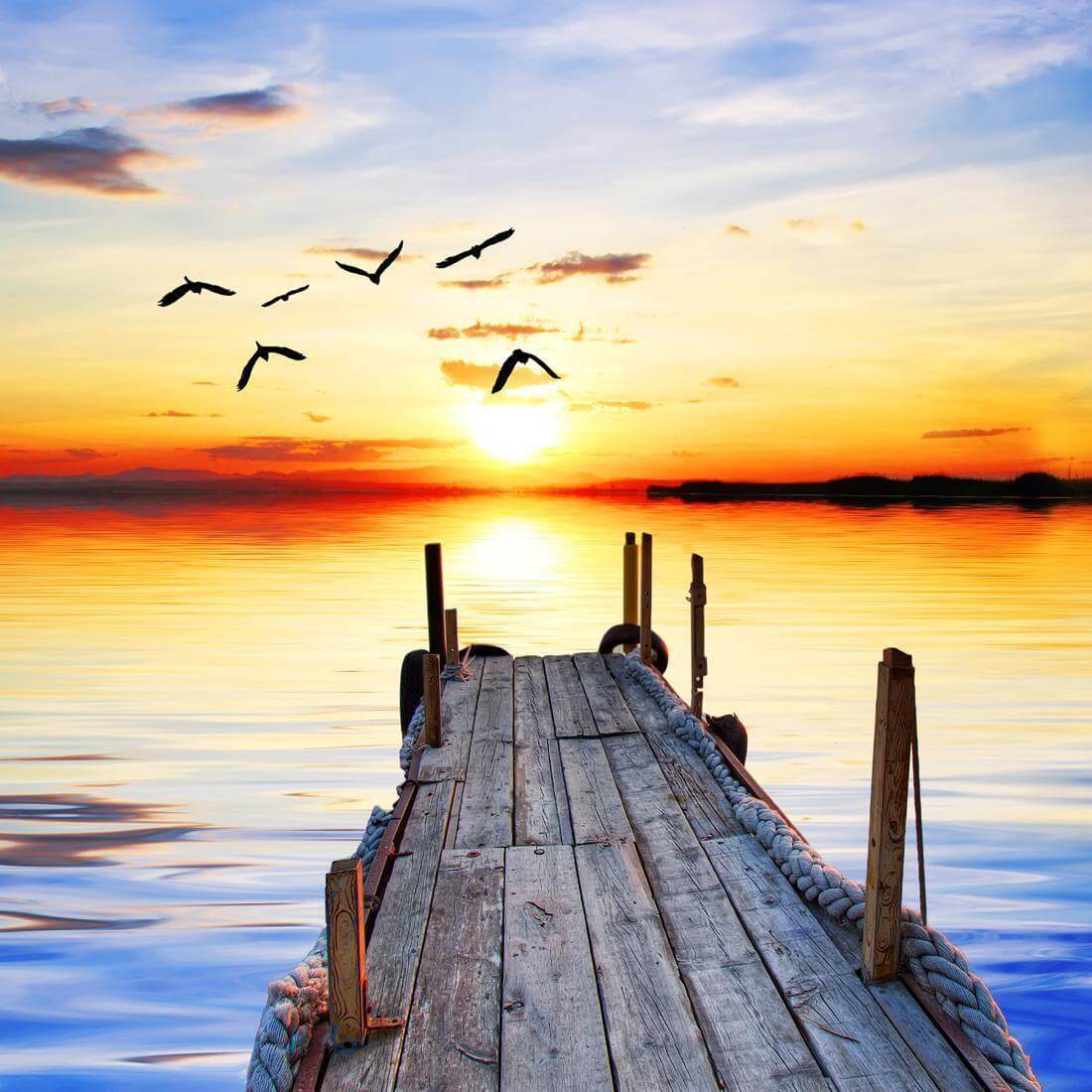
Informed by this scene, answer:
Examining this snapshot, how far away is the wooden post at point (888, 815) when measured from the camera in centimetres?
398

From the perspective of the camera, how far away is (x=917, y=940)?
13.7ft

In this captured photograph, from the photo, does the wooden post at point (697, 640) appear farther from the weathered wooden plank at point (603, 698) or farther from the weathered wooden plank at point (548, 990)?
the weathered wooden plank at point (548, 990)

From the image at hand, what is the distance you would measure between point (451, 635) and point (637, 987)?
24.4 ft

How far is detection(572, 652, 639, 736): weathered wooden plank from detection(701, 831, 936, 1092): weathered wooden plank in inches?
134

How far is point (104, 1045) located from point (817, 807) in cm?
A: 804

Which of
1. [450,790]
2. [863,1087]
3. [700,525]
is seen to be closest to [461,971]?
[863,1087]

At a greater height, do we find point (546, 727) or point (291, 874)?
point (546, 727)

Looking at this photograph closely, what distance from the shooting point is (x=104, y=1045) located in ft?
20.8

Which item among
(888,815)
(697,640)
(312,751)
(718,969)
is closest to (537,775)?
(697,640)

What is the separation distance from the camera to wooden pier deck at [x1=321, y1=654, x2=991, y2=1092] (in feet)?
11.8

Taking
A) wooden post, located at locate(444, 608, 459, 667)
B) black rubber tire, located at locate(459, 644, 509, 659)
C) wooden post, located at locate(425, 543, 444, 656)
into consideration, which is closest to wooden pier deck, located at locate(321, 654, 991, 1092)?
wooden post, located at locate(425, 543, 444, 656)

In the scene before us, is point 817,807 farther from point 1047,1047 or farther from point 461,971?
point 461,971

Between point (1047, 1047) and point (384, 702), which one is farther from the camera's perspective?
point (384, 702)

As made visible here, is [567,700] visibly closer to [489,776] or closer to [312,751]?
[489,776]
